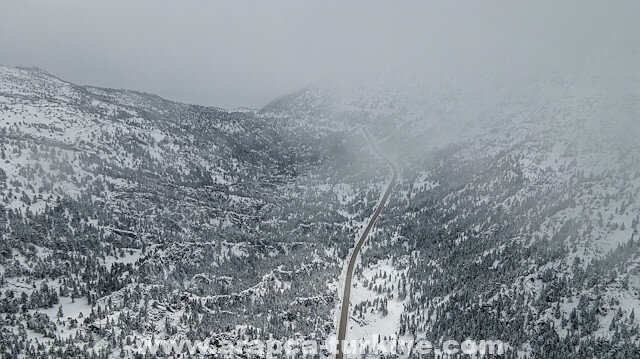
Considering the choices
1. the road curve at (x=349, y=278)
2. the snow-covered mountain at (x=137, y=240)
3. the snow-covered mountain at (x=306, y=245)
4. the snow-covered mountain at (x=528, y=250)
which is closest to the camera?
the snow-covered mountain at (x=528, y=250)

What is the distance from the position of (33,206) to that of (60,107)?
8340 centimetres

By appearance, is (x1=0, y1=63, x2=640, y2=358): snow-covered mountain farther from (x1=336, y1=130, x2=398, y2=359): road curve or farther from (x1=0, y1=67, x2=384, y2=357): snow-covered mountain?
(x1=336, y1=130, x2=398, y2=359): road curve

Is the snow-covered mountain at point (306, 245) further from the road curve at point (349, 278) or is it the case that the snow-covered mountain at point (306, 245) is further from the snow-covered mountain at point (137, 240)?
the road curve at point (349, 278)

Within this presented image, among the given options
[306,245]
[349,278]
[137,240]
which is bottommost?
[349,278]

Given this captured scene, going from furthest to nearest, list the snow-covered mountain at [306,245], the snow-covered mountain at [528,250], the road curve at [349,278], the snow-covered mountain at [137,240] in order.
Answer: the road curve at [349,278], the snow-covered mountain at [137,240], the snow-covered mountain at [306,245], the snow-covered mountain at [528,250]

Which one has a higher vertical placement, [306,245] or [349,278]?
[306,245]

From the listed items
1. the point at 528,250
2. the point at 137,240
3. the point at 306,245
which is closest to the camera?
the point at 528,250

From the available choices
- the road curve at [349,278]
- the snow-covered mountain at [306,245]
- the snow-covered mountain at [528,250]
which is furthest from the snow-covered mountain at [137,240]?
the snow-covered mountain at [528,250]

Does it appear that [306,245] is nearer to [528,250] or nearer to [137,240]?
[137,240]

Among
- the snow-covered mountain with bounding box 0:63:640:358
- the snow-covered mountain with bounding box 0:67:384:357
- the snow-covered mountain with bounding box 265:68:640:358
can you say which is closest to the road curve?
the snow-covered mountain with bounding box 0:63:640:358

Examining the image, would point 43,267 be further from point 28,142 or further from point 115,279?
point 28,142

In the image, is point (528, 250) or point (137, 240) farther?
point (137, 240)

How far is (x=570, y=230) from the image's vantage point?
11112 centimetres

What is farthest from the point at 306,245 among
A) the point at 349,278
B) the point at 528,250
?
the point at 528,250
